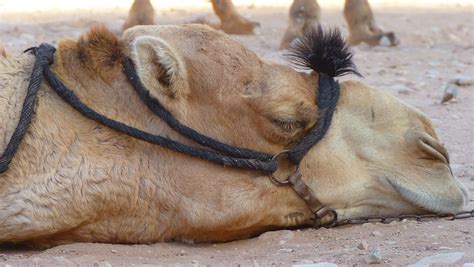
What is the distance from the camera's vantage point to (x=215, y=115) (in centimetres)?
389

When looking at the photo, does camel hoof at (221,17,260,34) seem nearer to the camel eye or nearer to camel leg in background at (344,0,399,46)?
camel leg in background at (344,0,399,46)

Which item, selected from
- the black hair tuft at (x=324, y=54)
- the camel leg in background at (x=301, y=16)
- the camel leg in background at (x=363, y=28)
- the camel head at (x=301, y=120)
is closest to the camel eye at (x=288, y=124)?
the camel head at (x=301, y=120)

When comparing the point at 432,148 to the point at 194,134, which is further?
the point at 432,148

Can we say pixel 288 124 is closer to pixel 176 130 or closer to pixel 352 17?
pixel 176 130

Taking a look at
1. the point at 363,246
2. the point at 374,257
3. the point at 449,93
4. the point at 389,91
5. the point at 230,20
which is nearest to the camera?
the point at 374,257

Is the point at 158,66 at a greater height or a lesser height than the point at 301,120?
greater

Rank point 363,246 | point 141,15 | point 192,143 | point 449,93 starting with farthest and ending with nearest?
1. point 141,15
2. point 449,93
3. point 192,143
4. point 363,246

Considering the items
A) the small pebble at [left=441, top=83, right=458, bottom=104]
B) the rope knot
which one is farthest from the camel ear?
the small pebble at [left=441, top=83, right=458, bottom=104]

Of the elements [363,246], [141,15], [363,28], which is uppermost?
[363,246]

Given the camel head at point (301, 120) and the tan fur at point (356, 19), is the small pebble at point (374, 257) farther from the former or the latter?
the tan fur at point (356, 19)

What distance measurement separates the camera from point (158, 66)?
151 inches

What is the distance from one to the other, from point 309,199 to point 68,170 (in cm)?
88

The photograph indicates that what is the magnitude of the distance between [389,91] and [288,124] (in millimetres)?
3396

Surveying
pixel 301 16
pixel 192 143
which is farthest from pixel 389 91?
pixel 192 143
